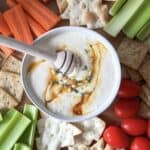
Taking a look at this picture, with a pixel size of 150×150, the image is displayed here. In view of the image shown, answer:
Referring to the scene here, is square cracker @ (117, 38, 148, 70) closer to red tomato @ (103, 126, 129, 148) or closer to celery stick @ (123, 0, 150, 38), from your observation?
celery stick @ (123, 0, 150, 38)

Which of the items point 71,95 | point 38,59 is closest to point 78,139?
point 71,95

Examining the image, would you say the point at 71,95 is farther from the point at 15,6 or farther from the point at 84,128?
the point at 15,6

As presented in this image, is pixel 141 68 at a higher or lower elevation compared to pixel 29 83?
higher

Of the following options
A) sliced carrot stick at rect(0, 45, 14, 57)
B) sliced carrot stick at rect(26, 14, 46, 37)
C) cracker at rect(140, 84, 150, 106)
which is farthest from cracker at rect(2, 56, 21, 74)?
cracker at rect(140, 84, 150, 106)

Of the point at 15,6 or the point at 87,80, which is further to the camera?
the point at 15,6

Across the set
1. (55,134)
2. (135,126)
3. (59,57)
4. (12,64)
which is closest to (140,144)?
(135,126)
